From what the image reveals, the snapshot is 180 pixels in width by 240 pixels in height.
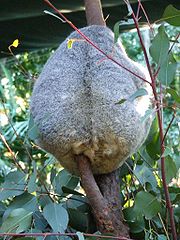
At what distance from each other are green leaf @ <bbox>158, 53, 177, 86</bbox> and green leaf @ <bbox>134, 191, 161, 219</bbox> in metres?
0.21

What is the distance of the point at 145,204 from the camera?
865mm

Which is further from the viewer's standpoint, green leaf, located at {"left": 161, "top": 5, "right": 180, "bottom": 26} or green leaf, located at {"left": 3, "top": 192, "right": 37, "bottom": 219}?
green leaf, located at {"left": 3, "top": 192, "right": 37, "bottom": 219}

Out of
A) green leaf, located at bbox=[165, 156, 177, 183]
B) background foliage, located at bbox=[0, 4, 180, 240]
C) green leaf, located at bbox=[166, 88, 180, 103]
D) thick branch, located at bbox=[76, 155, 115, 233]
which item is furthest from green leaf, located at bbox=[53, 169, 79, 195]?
green leaf, located at bbox=[166, 88, 180, 103]

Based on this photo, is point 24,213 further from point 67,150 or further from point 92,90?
point 92,90

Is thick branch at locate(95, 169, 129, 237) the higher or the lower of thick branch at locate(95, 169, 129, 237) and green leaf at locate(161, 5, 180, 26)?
the lower

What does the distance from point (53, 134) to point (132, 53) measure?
310 centimetres

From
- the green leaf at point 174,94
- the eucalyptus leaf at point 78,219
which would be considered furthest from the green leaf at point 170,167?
the eucalyptus leaf at point 78,219

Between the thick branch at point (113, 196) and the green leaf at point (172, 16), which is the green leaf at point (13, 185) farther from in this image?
the green leaf at point (172, 16)

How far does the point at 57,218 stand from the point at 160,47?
0.34m

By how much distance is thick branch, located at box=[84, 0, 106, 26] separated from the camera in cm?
101

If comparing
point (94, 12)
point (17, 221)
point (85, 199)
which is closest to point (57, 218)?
point (17, 221)

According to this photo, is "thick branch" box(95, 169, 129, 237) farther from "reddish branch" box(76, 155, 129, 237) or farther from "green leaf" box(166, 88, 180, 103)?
"green leaf" box(166, 88, 180, 103)

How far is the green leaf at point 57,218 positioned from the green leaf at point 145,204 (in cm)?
12

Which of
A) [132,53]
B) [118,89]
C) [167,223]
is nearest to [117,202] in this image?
[167,223]
